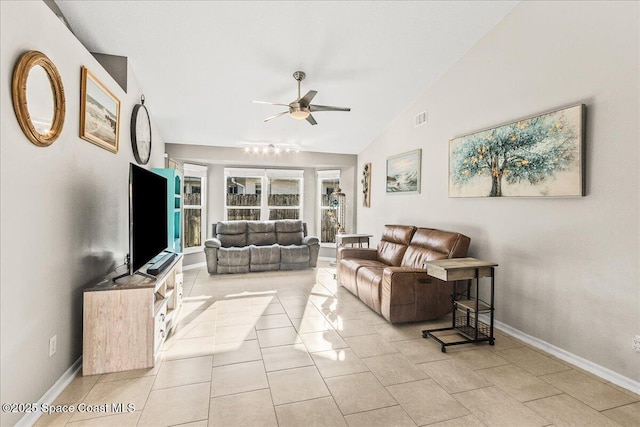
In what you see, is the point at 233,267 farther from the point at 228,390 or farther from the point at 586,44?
the point at 586,44

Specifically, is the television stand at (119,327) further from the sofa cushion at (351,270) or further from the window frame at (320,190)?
Result: the window frame at (320,190)

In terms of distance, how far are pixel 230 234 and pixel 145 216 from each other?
129 inches

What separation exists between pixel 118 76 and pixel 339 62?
7.86 feet

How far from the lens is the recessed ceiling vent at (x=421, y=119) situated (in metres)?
4.43

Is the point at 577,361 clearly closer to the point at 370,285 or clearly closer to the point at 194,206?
the point at 370,285

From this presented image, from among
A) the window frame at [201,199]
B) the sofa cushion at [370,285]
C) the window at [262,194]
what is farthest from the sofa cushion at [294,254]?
the sofa cushion at [370,285]

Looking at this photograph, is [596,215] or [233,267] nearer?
[596,215]

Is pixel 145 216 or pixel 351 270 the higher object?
pixel 145 216

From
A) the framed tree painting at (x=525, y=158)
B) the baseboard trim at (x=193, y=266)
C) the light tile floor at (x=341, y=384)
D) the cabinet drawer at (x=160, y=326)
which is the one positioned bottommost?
the light tile floor at (x=341, y=384)

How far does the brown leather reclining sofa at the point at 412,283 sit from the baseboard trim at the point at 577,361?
0.66 m

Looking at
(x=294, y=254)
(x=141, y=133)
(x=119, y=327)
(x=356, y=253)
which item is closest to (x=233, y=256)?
(x=294, y=254)

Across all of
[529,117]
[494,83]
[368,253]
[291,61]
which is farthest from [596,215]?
[291,61]

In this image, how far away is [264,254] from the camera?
575 centimetres

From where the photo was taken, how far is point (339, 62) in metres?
3.65
